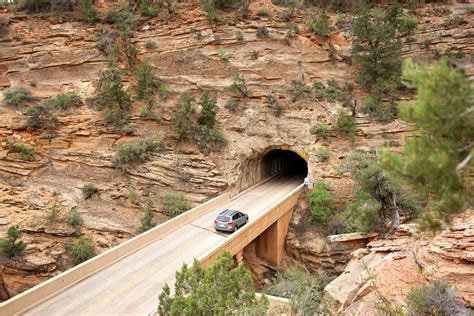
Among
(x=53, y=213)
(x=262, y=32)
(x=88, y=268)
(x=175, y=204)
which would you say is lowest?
(x=175, y=204)

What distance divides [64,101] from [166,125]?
26.8ft

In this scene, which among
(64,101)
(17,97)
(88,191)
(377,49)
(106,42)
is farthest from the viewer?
→ (106,42)

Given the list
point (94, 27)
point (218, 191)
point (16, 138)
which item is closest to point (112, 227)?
point (218, 191)

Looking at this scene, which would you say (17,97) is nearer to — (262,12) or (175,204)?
(175,204)

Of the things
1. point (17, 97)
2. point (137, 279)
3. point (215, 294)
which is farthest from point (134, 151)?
point (215, 294)

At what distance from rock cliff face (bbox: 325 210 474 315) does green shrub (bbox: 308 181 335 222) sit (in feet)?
34.7

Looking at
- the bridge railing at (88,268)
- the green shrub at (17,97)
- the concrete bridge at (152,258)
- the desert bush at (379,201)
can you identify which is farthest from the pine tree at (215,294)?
the green shrub at (17,97)

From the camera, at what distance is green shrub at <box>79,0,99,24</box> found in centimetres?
3462

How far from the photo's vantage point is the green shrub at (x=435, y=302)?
28.6 feet

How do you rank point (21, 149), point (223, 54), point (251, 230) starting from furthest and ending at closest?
point (223, 54), point (21, 149), point (251, 230)

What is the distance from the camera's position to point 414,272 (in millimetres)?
11398

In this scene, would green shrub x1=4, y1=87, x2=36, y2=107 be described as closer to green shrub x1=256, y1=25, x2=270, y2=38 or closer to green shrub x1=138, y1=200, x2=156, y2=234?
green shrub x1=138, y1=200, x2=156, y2=234

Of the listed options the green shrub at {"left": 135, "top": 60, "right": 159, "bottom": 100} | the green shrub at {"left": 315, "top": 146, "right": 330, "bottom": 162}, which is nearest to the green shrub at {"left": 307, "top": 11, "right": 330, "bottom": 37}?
the green shrub at {"left": 315, "top": 146, "right": 330, "bottom": 162}

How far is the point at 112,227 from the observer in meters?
22.3
